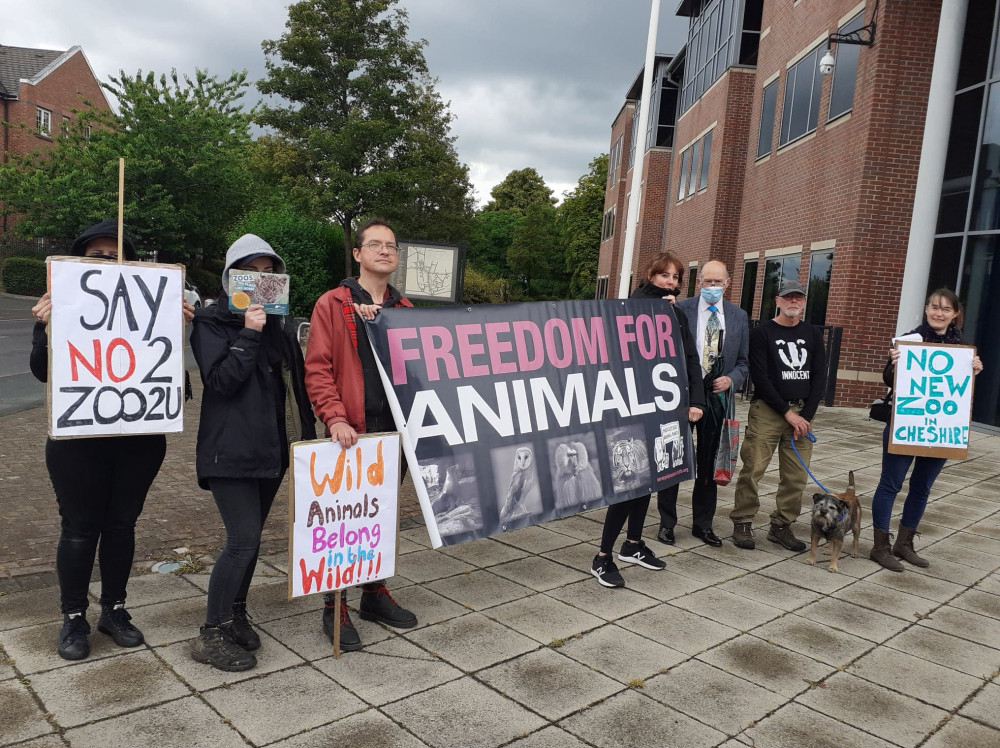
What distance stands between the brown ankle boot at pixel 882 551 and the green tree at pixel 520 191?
8213 centimetres

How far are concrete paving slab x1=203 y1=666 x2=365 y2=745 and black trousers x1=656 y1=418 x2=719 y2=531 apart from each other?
3069mm

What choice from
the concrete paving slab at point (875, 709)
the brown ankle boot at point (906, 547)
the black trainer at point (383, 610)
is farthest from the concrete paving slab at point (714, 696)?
the brown ankle boot at point (906, 547)

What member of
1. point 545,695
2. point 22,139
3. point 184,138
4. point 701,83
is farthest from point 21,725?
point 22,139

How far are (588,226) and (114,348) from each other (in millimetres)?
51379

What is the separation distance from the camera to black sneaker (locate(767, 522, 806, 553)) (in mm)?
5977

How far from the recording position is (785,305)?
5.77 metres

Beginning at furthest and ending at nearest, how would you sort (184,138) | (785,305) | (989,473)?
(184,138), (989,473), (785,305)

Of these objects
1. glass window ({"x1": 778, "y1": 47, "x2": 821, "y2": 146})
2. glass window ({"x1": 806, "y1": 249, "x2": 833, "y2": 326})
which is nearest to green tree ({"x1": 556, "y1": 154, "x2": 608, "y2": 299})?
glass window ({"x1": 778, "y1": 47, "x2": 821, "y2": 146})

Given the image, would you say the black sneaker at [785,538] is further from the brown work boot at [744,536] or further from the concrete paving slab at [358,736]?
the concrete paving slab at [358,736]

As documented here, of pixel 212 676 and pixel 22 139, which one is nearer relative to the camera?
pixel 212 676

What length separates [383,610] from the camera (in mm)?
4277

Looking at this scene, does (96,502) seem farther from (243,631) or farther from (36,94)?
(36,94)

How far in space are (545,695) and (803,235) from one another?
1456cm

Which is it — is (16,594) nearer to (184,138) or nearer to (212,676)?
(212,676)
